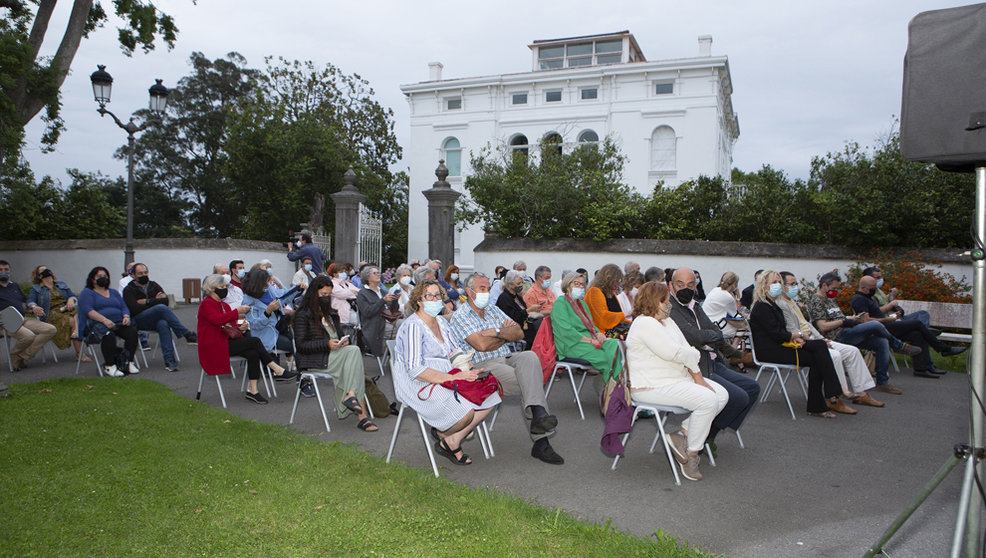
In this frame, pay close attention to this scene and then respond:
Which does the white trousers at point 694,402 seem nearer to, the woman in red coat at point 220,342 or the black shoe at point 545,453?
the black shoe at point 545,453

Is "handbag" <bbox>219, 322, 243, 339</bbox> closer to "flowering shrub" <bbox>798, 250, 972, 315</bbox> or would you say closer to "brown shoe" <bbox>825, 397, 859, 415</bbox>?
"brown shoe" <bbox>825, 397, 859, 415</bbox>

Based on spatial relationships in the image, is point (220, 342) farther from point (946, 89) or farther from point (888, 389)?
point (888, 389)

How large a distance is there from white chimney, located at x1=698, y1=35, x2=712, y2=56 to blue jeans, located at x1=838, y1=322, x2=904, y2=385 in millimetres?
23742

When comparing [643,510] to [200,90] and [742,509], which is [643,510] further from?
[200,90]

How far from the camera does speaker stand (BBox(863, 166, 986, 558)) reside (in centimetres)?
292

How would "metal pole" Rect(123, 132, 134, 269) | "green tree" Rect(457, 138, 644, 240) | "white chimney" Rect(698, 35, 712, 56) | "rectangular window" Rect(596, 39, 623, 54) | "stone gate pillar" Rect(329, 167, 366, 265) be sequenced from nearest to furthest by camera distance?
"metal pole" Rect(123, 132, 134, 269)
"green tree" Rect(457, 138, 644, 240)
"stone gate pillar" Rect(329, 167, 366, 265)
"white chimney" Rect(698, 35, 712, 56)
"rectangular window" Rect(596, 39, 623, 54)

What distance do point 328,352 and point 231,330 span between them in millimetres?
1504

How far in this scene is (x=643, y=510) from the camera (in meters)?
4.33

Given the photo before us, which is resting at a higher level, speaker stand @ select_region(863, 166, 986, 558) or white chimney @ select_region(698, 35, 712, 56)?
white chimney @ select_region(698, 35, 712, 56)

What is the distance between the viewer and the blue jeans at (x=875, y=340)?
8.55 m

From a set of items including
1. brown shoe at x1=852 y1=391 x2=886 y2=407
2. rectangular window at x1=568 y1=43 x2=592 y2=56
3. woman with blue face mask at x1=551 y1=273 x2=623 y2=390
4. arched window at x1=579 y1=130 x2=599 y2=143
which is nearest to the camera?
woman with blue face mask at x1=551 y1=273 x2=623 y2=390

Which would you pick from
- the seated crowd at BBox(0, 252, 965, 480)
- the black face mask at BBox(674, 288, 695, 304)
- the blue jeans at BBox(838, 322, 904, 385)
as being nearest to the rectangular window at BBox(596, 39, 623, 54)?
the seated crowd at BBox(0, 252, 965, 480)

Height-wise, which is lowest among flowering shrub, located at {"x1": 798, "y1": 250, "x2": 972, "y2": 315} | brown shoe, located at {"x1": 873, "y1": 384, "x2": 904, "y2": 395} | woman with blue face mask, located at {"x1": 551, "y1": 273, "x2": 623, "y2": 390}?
brown shoe, located at {"x1": 873, "y1": 384, "x2": 904, "y2": 395}

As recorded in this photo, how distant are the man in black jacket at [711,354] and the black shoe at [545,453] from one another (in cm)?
131
